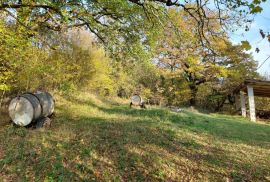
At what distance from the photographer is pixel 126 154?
6.75 meters

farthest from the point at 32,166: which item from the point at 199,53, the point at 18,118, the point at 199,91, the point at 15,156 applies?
the point at 199,91

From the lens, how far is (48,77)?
488 inches

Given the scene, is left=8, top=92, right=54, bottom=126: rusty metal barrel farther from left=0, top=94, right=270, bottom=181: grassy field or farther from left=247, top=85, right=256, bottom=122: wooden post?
left=247, top=85, right=256, bottom=122: wooden post

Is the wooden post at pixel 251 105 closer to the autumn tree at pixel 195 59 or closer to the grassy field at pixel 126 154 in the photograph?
the autumn tree at pixel 195 59

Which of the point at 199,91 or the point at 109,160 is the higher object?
the point at 199,91

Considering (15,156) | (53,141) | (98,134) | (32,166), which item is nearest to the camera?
(32,166)

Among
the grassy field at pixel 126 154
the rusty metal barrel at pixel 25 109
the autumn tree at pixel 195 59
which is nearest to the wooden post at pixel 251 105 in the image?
the autumn tree at pixel 195 59

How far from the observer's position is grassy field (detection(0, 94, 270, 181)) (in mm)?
5746

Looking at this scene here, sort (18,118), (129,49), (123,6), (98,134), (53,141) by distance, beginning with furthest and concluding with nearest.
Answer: (129,49) → (123,6) → (18,118) → (98,134) → (53,141)

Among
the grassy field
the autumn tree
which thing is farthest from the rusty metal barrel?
the autumn tree

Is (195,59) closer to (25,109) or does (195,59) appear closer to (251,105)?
(251,105)

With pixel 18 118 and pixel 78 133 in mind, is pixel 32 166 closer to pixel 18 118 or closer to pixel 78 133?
pixel 78 133

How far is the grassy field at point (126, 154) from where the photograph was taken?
575cm

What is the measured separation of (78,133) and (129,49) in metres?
4.79
